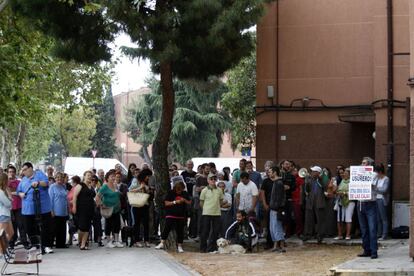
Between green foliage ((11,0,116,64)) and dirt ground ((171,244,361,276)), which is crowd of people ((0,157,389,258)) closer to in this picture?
dirt ground ((171,244,361,276))

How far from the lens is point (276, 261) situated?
16.9 metres

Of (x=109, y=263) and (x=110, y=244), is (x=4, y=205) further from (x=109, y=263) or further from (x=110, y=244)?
(x=110, y=244)

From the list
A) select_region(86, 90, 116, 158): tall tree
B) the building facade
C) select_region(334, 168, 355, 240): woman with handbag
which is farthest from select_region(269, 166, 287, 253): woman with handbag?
select_region(86, 90, 116, 158): tall tree

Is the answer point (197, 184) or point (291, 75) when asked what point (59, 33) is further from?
point (291, 75)

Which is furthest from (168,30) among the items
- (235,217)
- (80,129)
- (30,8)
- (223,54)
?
(80,129)

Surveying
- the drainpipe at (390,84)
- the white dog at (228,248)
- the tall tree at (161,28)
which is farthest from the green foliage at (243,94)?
the white dog at (228,248)

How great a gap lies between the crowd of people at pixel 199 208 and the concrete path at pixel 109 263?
0.67 metres

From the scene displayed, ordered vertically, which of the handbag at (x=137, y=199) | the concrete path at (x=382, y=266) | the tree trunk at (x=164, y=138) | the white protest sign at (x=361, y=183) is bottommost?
the concrete path at (x=382, y=266)

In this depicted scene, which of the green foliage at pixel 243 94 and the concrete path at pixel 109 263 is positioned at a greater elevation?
the green foliage at pixel 243 94

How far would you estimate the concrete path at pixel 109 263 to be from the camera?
1500 cm

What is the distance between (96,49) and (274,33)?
6401 millimetres

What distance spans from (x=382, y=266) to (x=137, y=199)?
22.9ft

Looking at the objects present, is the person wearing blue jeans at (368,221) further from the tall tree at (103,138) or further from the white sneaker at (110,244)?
the tall tree at (103,138)

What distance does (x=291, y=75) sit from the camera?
24562 millimetres
